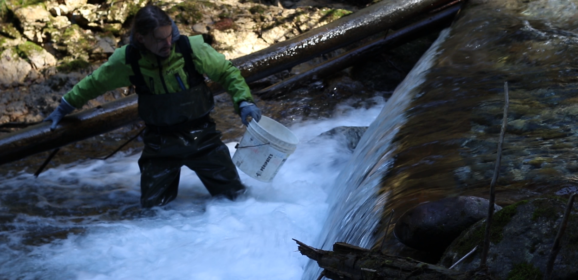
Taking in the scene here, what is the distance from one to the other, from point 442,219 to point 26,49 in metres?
7.03

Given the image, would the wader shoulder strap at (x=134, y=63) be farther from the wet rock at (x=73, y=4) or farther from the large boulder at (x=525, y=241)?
the wet rock at (x=73, y=4)

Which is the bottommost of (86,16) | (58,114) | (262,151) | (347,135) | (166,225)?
(347,135)

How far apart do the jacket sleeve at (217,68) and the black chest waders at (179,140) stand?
7 cm

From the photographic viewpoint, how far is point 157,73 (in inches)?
165

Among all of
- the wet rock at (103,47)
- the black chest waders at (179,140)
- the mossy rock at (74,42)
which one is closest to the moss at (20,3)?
the mossy rock at (74,42)

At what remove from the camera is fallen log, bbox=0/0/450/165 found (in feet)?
15.5

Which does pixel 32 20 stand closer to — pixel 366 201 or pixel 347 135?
pixel 347 135

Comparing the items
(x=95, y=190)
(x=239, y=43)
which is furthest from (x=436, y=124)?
(x=239, y=43)

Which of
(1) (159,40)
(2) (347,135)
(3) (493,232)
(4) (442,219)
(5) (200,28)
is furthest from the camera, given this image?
(5) (200,28)

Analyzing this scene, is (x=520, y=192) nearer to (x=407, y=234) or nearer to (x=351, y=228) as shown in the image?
(x=407, y=234)

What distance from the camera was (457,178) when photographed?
7.34ft

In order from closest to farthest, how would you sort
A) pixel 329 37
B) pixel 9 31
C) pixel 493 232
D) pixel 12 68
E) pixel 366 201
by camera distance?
pixel 493 232, pixel 366 201, pixel 329 37, pixel 12 68, pixel 9 31

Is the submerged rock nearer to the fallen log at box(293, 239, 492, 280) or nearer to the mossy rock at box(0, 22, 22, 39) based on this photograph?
the fallen log at box(293, 239, 492, 280)

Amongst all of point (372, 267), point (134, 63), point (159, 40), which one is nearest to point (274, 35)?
point (134, 63)
